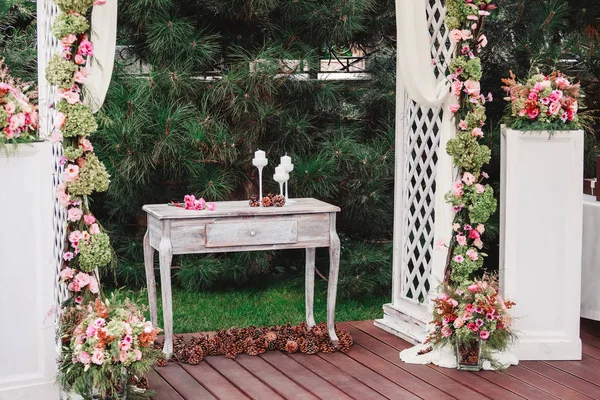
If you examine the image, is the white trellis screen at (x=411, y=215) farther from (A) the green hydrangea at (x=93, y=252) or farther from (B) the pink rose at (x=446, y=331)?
(A) the green hydrangea at (x=93, y=252)

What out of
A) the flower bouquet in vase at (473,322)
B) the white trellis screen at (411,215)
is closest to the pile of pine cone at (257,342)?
the white trellis screen at (411,215)

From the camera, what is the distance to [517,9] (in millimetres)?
6066

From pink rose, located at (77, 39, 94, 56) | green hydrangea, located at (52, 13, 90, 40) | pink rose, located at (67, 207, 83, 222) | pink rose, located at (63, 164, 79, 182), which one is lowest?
pink rose, located at (67, 207, 83, 222)

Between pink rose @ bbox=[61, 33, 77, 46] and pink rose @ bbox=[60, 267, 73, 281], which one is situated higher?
pink rose @ bbox=[61, 33, 77, 46]

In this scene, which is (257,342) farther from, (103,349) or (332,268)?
(103,349)

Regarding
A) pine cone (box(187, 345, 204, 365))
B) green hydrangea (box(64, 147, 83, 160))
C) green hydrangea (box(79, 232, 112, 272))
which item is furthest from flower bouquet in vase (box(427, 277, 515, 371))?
green hydrangea (box(64, 147, 83, 160))

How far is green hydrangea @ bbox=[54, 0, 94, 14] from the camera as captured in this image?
3525mm

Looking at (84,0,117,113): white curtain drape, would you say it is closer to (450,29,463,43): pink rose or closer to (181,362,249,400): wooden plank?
(181,362,249,400): wooden plank

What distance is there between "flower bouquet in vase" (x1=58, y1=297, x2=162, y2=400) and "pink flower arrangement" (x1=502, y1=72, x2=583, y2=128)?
79.4 inches

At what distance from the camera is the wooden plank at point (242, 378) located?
4.02m

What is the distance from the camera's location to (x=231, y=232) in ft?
14.7

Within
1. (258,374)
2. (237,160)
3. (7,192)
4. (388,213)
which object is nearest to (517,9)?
(388,213)

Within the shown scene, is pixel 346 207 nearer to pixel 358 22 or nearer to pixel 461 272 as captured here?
pixel 358 22

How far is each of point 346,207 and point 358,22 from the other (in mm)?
1259
